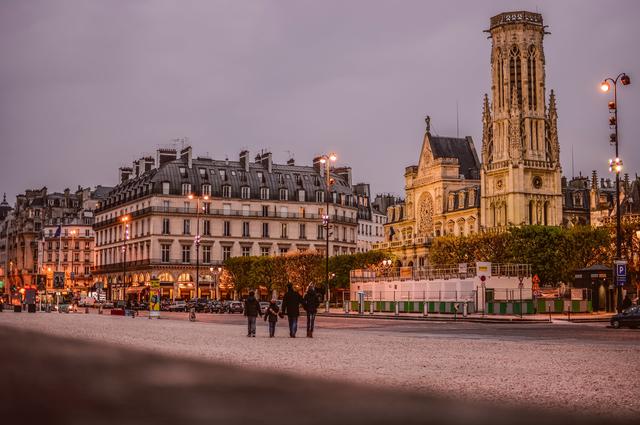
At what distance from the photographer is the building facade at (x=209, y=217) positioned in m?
117

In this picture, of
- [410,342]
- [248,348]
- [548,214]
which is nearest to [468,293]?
[410,342]

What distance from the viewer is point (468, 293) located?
2557 inches

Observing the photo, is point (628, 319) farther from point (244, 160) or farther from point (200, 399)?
point (244, 160)

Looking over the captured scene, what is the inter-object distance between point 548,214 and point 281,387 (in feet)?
378

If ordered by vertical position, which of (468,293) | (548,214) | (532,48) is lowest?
(468,293)

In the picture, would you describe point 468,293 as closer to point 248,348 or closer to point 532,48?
point 248,348

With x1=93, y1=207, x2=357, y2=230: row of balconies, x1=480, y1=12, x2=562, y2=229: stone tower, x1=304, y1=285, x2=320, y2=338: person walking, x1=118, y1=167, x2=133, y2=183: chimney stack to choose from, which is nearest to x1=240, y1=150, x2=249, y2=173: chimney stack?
x1=93, y1=207, x2=357, y2=230: row of balconies

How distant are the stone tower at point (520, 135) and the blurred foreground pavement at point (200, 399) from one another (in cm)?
11111

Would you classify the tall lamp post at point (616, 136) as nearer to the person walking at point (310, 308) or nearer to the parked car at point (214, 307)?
the person walking at point (310, 308)

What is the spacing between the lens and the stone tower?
11331 centimetres

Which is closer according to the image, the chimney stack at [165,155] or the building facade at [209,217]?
the building facade at [209,217]

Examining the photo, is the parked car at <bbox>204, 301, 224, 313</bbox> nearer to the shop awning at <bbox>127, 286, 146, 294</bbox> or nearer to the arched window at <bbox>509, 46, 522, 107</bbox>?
the shop awning at <bbox>127, 286, 146, 294</bbox>

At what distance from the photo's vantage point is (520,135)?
114 metres

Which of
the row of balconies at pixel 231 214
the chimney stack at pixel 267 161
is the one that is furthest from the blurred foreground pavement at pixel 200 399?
the chimney stack at pixel 267 161
